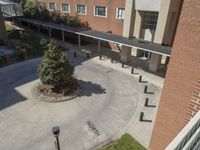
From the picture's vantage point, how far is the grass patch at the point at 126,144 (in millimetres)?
11719

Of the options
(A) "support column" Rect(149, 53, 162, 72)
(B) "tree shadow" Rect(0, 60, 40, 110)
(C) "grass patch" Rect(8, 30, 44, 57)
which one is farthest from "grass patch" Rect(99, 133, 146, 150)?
(C) "grass patch" Rect(8, 30, 44, 57)

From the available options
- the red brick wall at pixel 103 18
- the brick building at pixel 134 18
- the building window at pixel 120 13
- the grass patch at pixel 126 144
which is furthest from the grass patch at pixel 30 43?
the grass patch at pixel 126 144

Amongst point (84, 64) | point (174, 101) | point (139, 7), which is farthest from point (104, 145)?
point (139, 7)

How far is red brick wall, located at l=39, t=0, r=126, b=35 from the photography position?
27453 mm

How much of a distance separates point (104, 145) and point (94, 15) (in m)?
23.6

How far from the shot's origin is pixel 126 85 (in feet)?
64.5

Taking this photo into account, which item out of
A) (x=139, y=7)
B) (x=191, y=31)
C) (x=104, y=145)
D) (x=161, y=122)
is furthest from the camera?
(x=139, y=7)

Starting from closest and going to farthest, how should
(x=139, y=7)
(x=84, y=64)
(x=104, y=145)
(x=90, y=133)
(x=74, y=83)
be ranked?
(x=104, y=145), (x=90, y=133), (x=74, y=83), (x=139, y=7), (x=84, y=64)

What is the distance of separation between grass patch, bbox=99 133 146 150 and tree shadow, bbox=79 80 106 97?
256 inches

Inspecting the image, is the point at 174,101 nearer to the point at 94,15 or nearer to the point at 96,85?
→ the point at 96,85

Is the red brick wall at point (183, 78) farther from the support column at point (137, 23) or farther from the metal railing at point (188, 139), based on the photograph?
the support column at point (137, 23)

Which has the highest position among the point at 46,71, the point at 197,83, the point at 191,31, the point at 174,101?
the point at 191,31

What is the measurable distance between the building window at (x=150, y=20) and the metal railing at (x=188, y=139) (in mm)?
22767

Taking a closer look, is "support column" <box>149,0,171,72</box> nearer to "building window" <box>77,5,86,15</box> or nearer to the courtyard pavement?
the courtyard pavement
